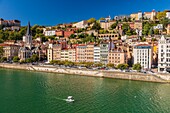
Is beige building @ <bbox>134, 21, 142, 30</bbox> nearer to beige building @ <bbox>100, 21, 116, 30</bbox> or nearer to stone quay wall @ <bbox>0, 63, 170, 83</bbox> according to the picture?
beige building @ <bbox>100, 21, 116, 30</bbox>

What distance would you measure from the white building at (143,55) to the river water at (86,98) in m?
12.8

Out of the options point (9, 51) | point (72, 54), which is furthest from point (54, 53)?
point (9, 51)

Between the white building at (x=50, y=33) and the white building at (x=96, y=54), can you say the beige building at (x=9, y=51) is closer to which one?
the white building at (x=96, y=54)

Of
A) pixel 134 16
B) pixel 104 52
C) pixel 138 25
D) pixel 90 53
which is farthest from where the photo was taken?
pixel 134 16

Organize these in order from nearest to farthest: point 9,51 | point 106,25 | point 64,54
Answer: point 64,54
point 9,51
point 106,25

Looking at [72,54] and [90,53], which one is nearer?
[90,53]

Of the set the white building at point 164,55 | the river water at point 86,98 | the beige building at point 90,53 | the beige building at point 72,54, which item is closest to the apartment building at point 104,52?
the beige building at point 90,53

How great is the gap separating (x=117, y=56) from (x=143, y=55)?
573cm

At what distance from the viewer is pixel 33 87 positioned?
35812mm

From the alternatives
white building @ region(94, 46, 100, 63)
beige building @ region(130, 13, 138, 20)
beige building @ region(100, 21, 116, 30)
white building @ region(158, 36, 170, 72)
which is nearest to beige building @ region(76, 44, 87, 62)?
white building @ region(94, 46, 100, 63)

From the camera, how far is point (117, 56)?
5438 cm

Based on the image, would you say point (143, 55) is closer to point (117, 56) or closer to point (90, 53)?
point (117, 56)

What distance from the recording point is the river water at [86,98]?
24.6m

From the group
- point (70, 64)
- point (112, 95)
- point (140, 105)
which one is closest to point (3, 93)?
point (112, 95)
